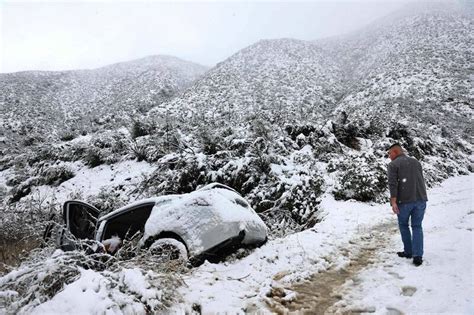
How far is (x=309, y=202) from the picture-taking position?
9672 mm

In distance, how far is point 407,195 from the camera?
189 inches

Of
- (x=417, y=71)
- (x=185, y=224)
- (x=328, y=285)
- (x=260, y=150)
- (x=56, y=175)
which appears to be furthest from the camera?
(x=417, y=71)

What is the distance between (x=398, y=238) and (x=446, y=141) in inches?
511

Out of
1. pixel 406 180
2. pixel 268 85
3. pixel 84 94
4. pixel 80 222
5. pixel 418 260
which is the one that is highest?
pixel 84 94

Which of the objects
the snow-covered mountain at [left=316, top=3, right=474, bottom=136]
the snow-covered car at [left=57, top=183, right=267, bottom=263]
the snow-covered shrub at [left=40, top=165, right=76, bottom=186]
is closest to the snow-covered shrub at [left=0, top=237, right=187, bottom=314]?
the snow-covered car at [left=57, top=183, right=267, bottom=263]

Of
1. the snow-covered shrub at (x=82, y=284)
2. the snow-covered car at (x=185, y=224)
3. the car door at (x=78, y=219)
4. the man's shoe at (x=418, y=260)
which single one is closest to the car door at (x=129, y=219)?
the snow-covered car at (x=185, y=224)

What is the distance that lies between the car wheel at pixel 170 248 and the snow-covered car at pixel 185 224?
0.05 feet

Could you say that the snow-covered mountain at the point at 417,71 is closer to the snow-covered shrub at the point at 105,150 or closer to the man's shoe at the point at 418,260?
the snow-covered shrub at the point at 105,150

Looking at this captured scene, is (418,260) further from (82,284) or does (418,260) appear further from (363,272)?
(82,284)

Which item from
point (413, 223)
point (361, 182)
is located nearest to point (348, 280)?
point (413, 223)

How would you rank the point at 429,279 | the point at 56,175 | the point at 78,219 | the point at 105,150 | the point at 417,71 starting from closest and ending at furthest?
the point at 429,279 → the point at 78,219 → the point at 56,175 → the point at 105,150 → the point at 417,71

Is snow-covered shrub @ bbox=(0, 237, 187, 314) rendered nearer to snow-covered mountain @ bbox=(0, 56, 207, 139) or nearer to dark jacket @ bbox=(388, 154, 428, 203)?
dark jacket @ bbox=(388, 154, 428, 203)

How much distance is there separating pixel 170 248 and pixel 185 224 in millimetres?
429

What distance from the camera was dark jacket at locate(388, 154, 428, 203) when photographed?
4.76 meters
